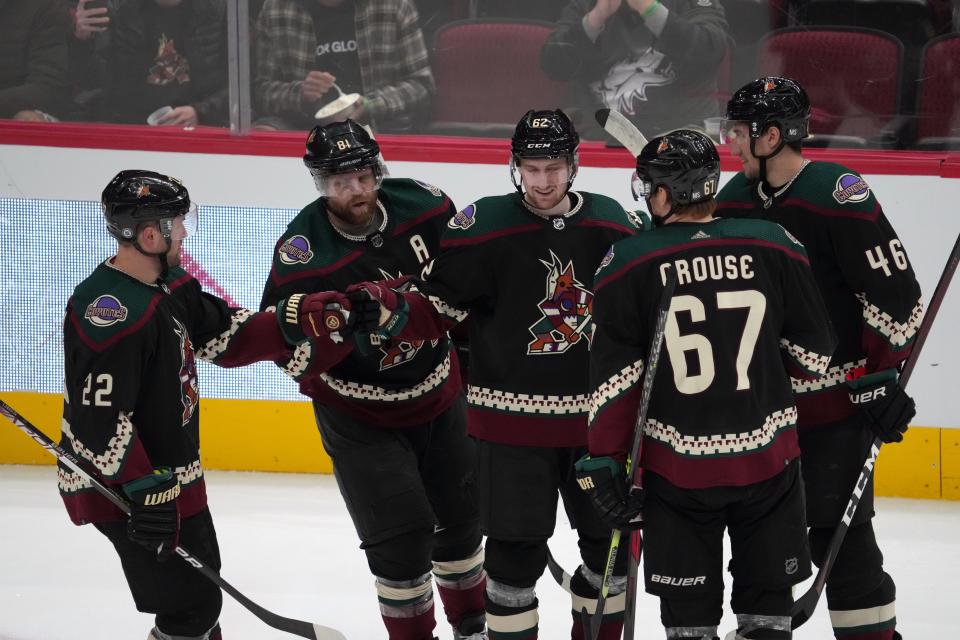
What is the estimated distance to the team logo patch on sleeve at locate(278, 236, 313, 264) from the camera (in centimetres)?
304

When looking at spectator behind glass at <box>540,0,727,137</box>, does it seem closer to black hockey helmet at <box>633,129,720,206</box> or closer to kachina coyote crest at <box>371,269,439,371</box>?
kachina coyote crest at <box>371,269,439,371</box>

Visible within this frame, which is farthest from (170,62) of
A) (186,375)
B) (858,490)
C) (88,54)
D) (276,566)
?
(858,490)

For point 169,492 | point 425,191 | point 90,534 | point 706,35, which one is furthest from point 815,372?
point 90,534

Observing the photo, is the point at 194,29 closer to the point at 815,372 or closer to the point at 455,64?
the point at 455,64

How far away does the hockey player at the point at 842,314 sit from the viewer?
278cm

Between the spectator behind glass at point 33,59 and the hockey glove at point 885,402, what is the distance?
3.32 metres

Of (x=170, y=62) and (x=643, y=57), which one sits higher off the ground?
(x=643, y=57)

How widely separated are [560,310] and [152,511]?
977 millimetres

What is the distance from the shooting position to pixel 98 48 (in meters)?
4.74

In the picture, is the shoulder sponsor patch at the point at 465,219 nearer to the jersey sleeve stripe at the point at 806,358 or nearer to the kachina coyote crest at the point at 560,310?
the kachina coyote crest at the point at 560,310

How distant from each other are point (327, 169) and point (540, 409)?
76 centimetres

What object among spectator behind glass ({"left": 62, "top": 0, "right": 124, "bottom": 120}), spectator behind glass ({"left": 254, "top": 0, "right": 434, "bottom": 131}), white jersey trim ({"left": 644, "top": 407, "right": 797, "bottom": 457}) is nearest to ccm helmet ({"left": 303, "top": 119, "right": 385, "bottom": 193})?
white jersey trim ({"left": 644, "top": 407, "right": 797, "bottom": 457})

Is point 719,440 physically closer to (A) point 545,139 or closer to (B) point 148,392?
(A) point 545,139

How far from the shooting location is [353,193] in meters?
2.99
